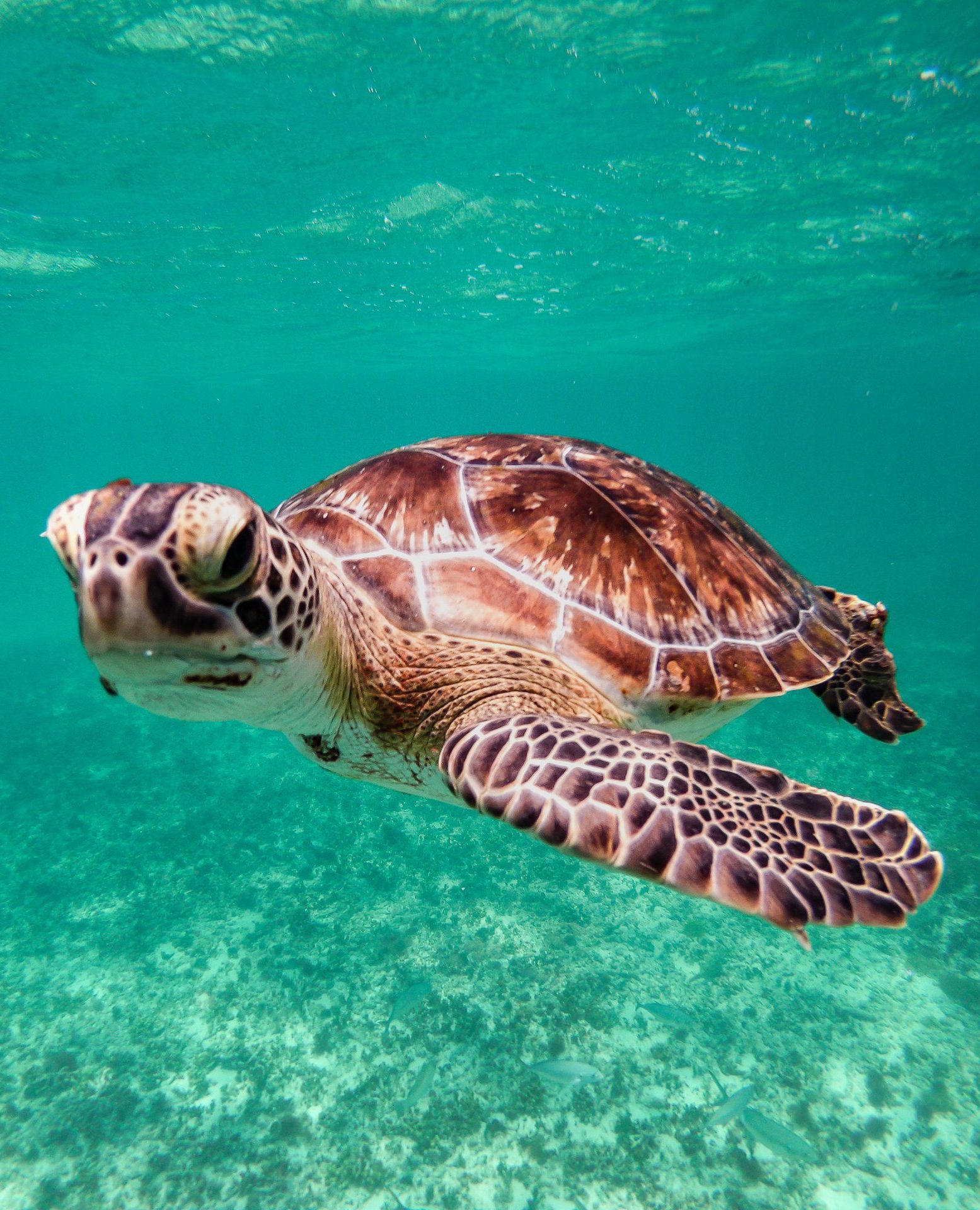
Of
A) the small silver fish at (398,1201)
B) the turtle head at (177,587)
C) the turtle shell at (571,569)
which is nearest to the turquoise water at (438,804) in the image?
the small silver fish at (398,1201)

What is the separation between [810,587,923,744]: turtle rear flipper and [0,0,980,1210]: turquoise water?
368 cm

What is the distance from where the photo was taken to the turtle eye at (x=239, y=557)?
1.44 meters

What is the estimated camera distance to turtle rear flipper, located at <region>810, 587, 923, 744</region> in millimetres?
3332

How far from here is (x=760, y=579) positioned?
3215 millimetres

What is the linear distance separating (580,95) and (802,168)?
4.90 m

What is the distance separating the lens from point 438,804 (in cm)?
852

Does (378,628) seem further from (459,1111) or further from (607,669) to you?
(459,1111)

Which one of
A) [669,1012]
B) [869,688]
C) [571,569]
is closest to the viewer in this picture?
[571,569]

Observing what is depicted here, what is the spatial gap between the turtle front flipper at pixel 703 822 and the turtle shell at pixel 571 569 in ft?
1.66

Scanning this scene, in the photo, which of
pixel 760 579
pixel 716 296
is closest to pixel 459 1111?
pixel 760 579

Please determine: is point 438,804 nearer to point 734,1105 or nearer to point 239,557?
point 734,1105

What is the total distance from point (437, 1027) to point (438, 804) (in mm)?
3160

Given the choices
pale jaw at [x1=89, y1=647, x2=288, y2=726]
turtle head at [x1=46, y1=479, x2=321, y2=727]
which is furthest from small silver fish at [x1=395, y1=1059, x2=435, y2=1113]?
turtle head at [x1=46, y1=479, x2=321, y2=727]

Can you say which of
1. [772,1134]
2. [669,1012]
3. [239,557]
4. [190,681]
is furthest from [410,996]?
[239,557]
